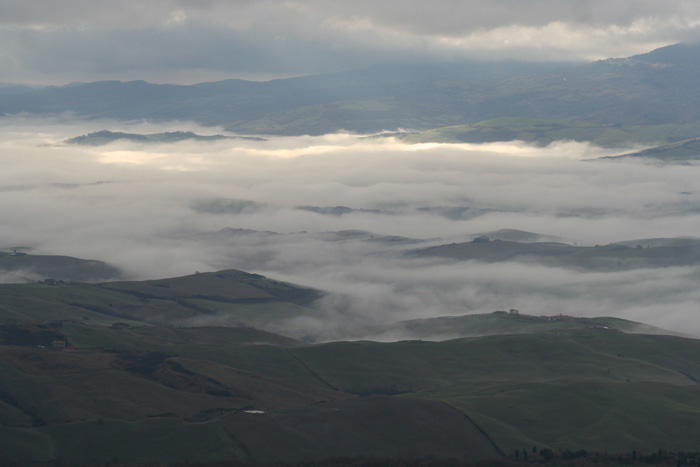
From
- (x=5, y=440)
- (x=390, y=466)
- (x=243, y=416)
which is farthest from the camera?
(x=243, y=416)

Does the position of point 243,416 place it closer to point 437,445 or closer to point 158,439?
point 158,439

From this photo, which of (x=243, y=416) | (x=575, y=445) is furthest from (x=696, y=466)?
(x=243, y=416)

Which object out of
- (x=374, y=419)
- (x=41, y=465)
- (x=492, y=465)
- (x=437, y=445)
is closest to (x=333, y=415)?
(x=374, y=419)

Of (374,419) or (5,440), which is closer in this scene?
(5,440)

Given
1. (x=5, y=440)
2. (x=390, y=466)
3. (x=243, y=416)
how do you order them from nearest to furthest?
(x=390, y=466)
(x=5, y=440)
(x=243, y=416)

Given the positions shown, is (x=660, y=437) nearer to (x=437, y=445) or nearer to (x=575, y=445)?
(x=575, y=445)

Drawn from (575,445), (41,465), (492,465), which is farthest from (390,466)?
(41,465)

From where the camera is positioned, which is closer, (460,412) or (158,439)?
(158,439)
